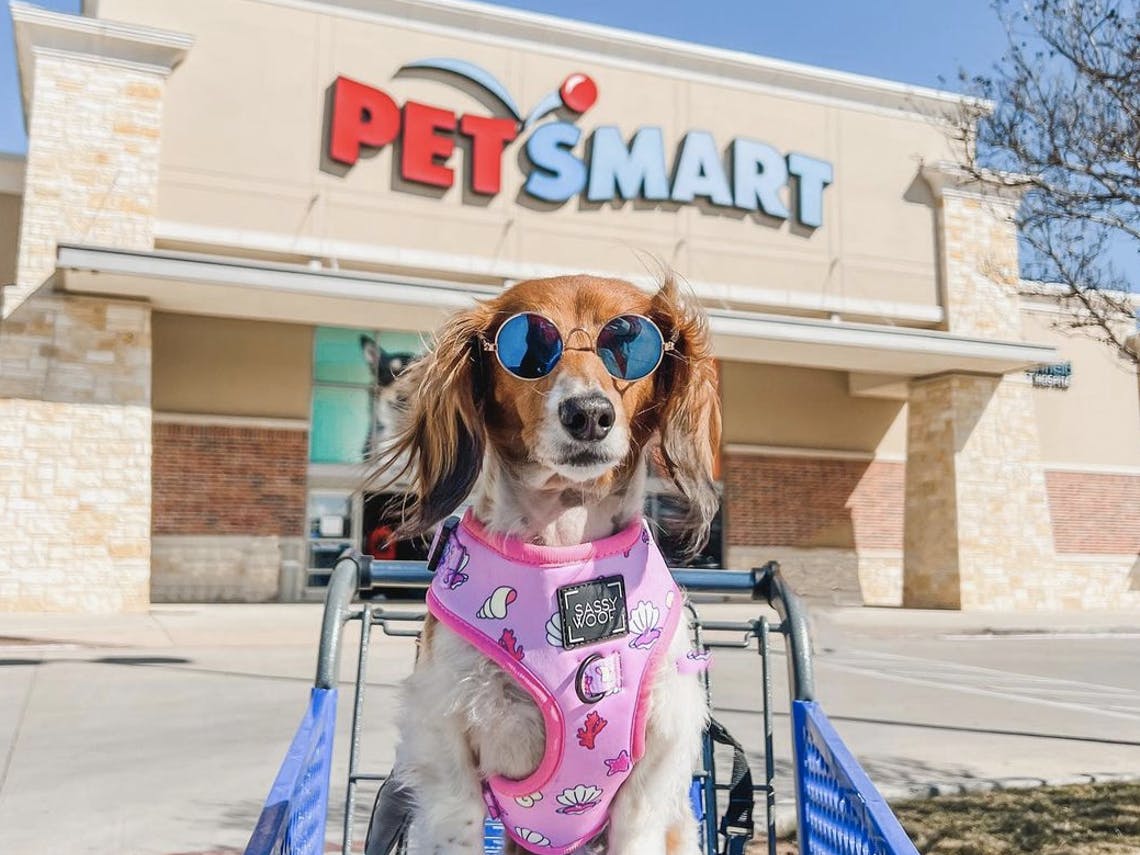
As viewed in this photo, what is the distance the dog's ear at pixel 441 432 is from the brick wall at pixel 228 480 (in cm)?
1640

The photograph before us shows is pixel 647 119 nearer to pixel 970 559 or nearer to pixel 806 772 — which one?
pixel 970 559

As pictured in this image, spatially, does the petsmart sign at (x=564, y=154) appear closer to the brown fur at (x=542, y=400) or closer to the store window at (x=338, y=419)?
the store window at (x=338, y=419)

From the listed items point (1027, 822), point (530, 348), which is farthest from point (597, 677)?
point (1027, 822)

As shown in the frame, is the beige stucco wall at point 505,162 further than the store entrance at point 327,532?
No

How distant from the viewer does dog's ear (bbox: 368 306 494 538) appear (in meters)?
2.33

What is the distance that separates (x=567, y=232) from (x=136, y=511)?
9350 millimetres

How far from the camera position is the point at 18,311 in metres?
14.7

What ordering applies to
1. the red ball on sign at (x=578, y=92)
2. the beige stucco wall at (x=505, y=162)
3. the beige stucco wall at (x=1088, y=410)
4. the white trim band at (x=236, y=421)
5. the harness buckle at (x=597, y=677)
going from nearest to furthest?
the harness buckle at (x=597, y=677) < the beige stucco wall at (x=505, y=162) < the white trim band at (x=236, y=421) < the red ball on sign at (x=578, y=92) < the beige stucco wall at (x=1088, y=410)

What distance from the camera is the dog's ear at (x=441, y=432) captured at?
2.33m

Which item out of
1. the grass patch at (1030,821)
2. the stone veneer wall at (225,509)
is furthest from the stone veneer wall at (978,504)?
the grass patch at (1030,821)

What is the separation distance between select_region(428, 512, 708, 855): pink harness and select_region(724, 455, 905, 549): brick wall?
19.2 meters

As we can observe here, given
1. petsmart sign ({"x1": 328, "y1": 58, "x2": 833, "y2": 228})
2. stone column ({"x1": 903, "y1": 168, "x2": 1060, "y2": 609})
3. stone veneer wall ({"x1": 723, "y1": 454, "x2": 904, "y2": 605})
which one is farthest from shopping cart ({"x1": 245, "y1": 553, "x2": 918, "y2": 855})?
stone veneer wall ({"x1": 723, "y1": 454, "x2": 904, "y2": 605})

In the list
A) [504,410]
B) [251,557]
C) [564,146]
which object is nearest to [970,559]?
[564,146]

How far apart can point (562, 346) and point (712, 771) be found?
1.28 meters
